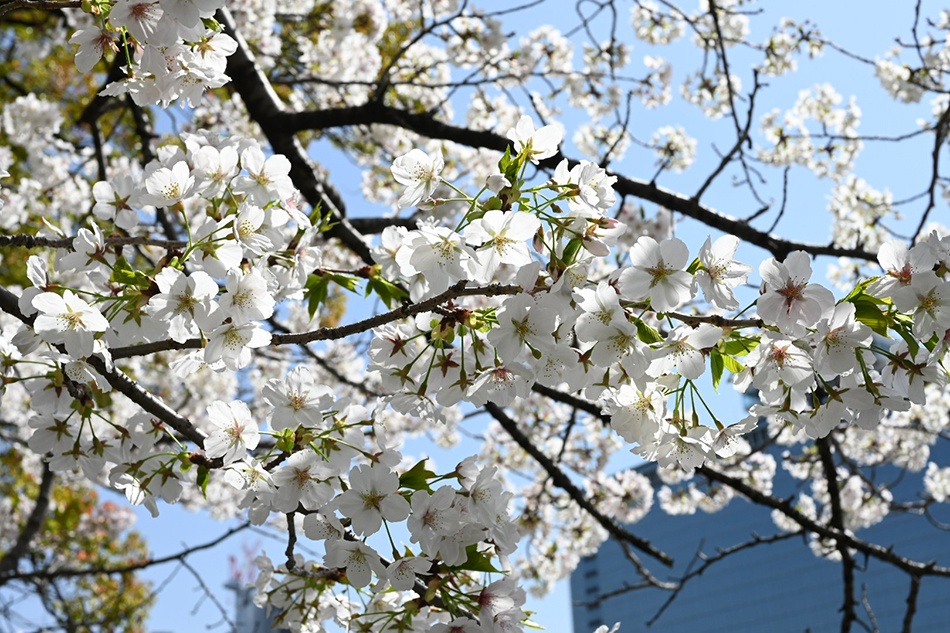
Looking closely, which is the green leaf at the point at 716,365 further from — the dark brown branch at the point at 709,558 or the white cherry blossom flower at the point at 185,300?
the dark brown branch at the point at 709,558

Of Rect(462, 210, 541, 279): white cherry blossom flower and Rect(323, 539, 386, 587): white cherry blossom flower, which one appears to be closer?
→ Rect(462, 210, 541, 279): white cherry blossom flower

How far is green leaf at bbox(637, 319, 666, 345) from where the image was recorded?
1185 mm

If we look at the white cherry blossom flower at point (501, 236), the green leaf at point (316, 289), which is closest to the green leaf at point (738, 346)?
the white cherry blossom flower at point (501, 236)

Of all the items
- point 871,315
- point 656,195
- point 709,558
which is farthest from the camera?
point 709,558

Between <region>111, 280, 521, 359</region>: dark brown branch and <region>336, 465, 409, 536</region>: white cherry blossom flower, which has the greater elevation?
<region>111, 280, 521, 359</region>: dark brown branch

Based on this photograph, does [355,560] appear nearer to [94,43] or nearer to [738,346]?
[738,346]

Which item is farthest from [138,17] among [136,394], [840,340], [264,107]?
[264,107]

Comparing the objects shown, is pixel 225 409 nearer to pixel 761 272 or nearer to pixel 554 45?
pixel 761 272

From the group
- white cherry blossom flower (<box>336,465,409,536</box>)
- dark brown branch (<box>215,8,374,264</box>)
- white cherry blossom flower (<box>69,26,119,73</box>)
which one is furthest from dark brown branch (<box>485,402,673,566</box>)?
white cherry blossom flower (<box>69,26,119,73</box>)

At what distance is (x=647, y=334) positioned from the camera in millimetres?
1189

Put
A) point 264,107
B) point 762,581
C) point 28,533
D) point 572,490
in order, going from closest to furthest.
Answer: point 572,490, point 264,107, point 28,533, point 762,581

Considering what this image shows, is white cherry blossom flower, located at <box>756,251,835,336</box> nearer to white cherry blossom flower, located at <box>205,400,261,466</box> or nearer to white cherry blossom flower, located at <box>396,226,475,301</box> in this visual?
white cherry blossom flower, located at <box>396,226,475,301</box>

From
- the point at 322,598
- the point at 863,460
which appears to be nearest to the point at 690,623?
the point at 863,460

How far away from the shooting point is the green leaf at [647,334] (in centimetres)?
118
